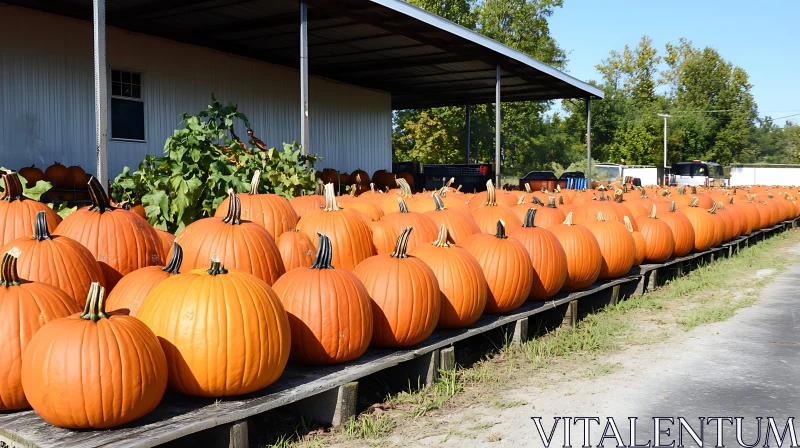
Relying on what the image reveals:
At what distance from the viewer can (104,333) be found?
2756mm

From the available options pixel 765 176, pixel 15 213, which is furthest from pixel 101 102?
pixel 765 176

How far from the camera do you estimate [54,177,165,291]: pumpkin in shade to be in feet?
13.2

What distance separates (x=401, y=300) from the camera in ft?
13.3

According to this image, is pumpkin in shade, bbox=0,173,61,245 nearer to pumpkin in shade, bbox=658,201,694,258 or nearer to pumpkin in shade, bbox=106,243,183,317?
pumpkin in shade, bbox=106,243,183,317

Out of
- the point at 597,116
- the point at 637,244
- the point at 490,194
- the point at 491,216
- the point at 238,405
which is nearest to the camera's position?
the point at 238,405

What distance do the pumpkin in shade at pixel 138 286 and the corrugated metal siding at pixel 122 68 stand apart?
8.13 metres

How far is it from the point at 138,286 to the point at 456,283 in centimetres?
198

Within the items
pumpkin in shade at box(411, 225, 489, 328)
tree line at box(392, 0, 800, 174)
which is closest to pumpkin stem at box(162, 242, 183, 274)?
pumpkin in shade at box(411, 225, 489, 328)

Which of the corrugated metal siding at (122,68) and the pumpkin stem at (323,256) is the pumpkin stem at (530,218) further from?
the corrugated metal siding at (122,68)

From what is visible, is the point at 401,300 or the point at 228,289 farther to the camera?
the point at 401,300

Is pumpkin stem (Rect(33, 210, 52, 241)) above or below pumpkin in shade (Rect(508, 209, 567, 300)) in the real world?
above

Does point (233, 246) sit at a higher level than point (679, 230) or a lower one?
higher

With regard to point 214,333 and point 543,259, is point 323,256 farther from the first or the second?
point 543,259

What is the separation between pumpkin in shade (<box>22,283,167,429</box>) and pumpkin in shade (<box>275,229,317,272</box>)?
5.45ft
